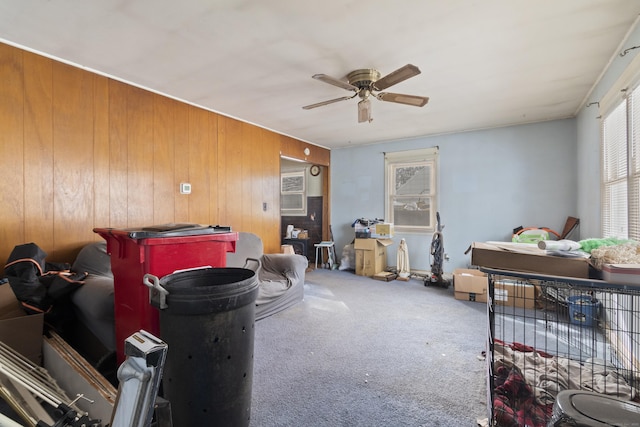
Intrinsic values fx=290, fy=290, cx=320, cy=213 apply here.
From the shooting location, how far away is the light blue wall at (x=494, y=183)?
4.19 meters

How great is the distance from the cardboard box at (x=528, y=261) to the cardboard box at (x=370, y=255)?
3779 mm

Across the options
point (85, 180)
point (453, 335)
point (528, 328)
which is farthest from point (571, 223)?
point (85, 180)

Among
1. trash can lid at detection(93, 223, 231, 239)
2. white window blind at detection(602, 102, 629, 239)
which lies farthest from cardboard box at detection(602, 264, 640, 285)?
trash can lid at detection(93, 223, 231, 239)

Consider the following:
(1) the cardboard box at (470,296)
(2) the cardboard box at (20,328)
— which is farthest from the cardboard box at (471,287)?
(2) the cardboard box at (20,328)

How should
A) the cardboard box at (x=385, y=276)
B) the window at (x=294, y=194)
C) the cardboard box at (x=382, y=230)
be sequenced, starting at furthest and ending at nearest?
the window at (x=294, y=194) < the cardboard box at (x=382, y=230) < the cardboard box at (x=385, y=276)

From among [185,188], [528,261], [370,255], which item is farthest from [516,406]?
[370,255]

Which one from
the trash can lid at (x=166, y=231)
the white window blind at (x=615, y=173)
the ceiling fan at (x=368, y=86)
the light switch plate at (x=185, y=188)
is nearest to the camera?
the trash can lid at (x=166, y=231)

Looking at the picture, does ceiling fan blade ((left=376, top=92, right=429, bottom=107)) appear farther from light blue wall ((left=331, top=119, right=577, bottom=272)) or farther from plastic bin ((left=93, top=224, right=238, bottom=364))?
light blue wall ((left=331, top=119, right=577, bottom=272))

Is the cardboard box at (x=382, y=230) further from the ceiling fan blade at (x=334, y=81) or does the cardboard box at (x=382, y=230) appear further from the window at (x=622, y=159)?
the ceiling fan blade at (x=334, y=81)

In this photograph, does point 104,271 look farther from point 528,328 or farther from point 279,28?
point 528,328

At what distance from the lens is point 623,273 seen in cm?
108

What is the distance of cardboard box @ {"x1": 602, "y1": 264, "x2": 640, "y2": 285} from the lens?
1062mm

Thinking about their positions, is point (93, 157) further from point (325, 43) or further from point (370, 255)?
point (370, 255)

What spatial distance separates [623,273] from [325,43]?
2.23 meters
